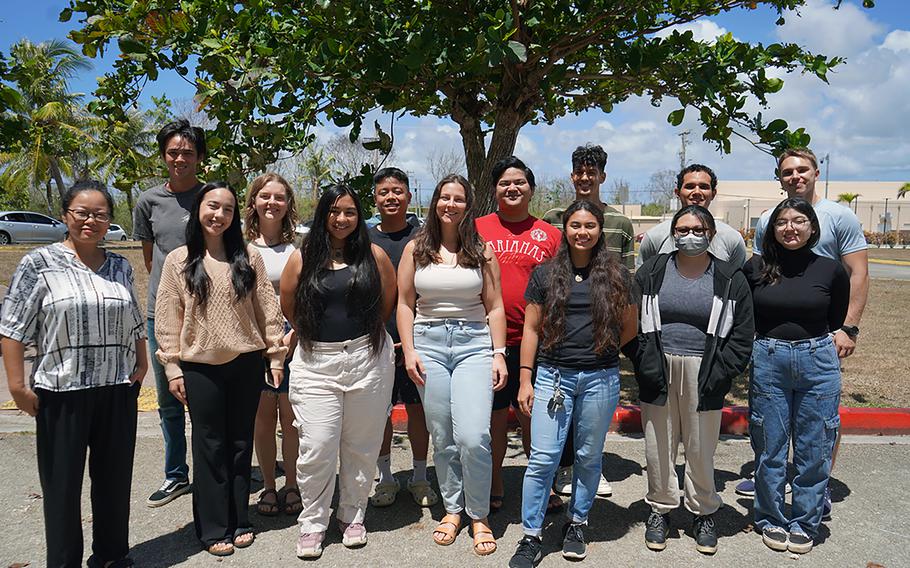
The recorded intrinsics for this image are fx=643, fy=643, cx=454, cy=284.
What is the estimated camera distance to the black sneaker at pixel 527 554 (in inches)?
131

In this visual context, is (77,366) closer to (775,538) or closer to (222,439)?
(222,439)

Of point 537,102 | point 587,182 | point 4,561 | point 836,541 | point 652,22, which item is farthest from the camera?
point 537,102

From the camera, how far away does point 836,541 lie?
3668 millimetres

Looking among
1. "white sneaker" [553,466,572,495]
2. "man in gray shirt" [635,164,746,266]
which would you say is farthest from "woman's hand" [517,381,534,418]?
"man in gray shirt" [635,164,746,266]

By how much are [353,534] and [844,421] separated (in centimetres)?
435

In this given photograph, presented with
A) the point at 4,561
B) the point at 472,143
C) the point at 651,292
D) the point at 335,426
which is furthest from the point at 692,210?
the point at 4,561

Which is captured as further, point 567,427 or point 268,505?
point 268,505

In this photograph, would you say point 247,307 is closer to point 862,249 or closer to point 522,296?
point 522,296

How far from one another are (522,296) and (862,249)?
2.06m

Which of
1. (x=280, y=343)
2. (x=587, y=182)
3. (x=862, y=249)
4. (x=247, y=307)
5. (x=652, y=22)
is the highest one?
(x=652, y=22)

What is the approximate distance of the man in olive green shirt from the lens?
4.38m

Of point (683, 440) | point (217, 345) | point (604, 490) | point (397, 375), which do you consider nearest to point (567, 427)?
→ point (683, 440)

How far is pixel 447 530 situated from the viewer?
362 cm

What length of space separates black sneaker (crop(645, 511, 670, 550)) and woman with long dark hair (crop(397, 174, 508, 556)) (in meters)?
0.89
